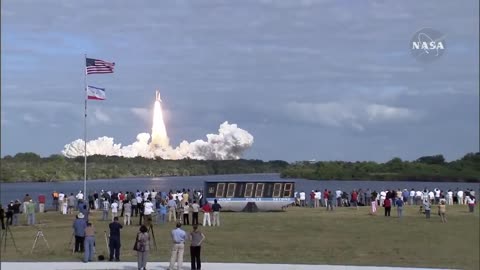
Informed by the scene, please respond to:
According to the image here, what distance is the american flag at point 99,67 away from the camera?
4367 cm

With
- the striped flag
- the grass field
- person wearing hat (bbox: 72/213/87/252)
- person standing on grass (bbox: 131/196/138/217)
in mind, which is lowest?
the grass field

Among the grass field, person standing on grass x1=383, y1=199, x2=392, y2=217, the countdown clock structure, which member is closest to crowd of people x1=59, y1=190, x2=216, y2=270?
the grass field

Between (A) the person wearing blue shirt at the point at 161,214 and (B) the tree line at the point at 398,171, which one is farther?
(B) the tree line at the point at 398,171

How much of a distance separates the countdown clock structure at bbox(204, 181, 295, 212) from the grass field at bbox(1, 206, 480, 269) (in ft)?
9.98

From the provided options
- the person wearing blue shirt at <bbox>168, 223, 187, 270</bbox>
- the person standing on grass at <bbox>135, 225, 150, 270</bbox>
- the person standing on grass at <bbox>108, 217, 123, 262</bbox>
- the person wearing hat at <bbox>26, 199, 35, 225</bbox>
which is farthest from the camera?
the person wearing hat at <bbox>26, 199, 35, 225</bbox>

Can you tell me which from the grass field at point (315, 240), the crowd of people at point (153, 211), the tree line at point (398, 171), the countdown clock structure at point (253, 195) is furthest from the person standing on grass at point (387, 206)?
the tree line at point (398, 171)

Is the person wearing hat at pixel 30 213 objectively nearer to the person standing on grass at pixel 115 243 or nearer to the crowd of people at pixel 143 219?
the crowd of people at pixel 143 219

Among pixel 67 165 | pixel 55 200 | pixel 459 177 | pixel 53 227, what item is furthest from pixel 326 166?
pixel 53 227

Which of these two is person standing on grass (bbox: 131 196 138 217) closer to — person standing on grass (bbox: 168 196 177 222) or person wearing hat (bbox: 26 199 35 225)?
person standing on grass (bbox: 168 196 177 222)

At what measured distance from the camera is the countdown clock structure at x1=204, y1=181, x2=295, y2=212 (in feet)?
149

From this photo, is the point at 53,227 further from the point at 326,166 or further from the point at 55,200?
the point at 326,166

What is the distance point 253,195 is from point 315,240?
48.4 feet

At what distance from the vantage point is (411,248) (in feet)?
96.8

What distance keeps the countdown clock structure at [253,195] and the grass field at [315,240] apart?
9.98ft
